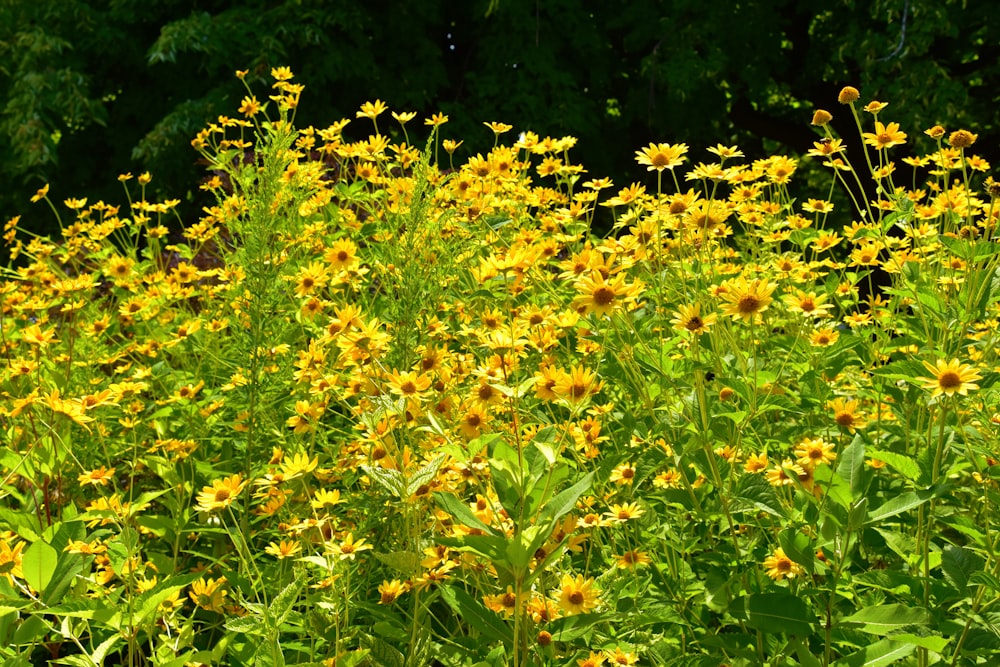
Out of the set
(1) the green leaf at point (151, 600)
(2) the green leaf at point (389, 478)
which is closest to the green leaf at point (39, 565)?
→ (1) the green leaf at point (151, 600)

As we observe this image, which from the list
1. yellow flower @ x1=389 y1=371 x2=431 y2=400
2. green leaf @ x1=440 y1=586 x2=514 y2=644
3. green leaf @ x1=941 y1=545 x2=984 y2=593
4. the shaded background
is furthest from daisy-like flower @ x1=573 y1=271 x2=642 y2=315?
the shaded background

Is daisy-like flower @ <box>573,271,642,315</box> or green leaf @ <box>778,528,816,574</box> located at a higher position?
daisy-like flower @ <box>573,271,642,315</box>

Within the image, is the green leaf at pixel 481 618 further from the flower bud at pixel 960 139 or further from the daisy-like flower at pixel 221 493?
the flower bud at pixel 960 139

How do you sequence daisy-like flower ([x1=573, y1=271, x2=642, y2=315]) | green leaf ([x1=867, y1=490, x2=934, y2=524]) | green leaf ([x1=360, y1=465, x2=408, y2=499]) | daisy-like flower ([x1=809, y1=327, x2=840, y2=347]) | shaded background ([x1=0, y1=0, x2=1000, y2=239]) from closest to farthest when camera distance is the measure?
green leaf ([x1=867, y1=490, x2=934, y2=524]) → green leaf ([x1=360, y1=465, x2=408, y2=499]) → daisy-like flower ([x1=573, y1=271, x2=642, y2=315]) → daisy-like flower ([x1=809, y1=327, x2=840, y2=347]) → shaded background ([x1=0, y1=0, x2=1000, y2=239])

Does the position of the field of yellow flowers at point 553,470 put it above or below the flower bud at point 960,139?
below

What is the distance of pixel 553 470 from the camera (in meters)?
1.42

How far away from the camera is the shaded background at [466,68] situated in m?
7.64

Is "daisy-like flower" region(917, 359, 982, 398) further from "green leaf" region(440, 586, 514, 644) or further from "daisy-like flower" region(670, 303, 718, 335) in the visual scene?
"green leaf" region(440, 586, 514, 644)

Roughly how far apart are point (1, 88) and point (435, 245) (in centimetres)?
795

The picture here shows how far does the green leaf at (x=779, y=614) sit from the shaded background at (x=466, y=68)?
21.3ft

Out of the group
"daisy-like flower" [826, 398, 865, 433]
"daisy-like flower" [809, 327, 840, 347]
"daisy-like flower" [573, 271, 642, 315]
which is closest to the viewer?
"daisy-like flower" [573, 271, 642, 315]

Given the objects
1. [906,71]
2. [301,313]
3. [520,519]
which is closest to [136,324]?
[301,313]

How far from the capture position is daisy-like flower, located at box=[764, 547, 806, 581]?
157cm

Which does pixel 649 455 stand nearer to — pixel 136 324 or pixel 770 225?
pixel 770 225
